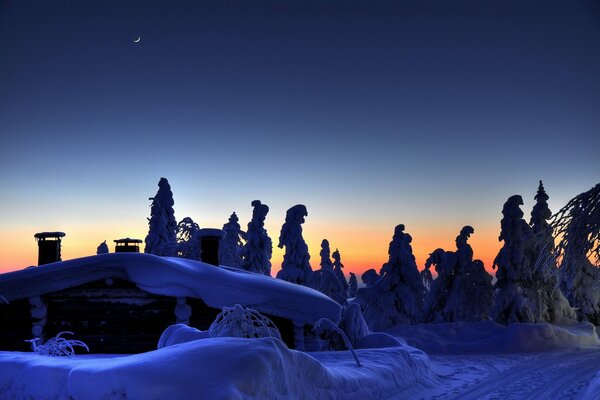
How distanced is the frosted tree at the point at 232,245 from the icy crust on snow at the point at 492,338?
17311 mm

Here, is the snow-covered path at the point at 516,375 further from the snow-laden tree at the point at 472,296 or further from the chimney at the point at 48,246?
the chimney at the point at 48,246

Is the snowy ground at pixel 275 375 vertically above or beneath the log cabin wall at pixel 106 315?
beneath

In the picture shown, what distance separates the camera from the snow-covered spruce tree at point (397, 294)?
106 ft

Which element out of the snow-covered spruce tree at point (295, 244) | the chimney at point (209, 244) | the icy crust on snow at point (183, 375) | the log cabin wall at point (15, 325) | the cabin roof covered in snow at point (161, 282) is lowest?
the icy crust on snow at point (183, 375)

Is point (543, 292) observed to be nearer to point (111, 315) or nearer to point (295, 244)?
point (295, 244)

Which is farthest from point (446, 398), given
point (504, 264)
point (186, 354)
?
point (504, 264)

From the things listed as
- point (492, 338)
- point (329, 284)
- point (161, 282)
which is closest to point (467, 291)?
point (492, 338)

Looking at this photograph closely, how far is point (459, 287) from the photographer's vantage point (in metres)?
32.3

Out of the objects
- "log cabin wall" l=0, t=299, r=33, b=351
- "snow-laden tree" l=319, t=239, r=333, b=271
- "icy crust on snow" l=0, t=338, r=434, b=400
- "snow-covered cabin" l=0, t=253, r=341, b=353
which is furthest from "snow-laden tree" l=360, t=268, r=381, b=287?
"icy crust on snow" l=0, t=338, r=434, b=400

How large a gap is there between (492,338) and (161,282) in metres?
16.3

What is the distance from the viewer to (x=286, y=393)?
27.5ft

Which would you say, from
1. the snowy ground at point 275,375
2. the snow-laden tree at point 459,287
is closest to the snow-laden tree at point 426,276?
the snow-laden tree at point 459,287

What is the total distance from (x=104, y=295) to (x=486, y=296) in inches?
888

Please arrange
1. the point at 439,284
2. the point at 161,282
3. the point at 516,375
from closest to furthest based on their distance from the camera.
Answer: the point at 161,282 < the point at 516,375 < the point at 439,284
